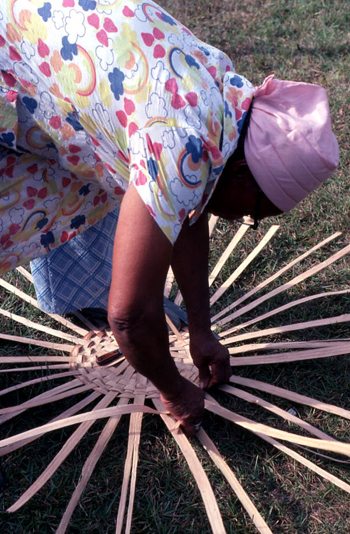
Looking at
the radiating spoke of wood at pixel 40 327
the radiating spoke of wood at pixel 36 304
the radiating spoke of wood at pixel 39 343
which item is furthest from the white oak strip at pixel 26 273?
the radiating spoke of wood at pixel 39 343

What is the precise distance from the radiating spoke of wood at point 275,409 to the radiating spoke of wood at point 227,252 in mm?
466

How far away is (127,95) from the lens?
1.06m

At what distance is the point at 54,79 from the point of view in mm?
1141

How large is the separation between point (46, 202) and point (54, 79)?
Answer: 42 cm

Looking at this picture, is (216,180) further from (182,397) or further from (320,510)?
(320,510)

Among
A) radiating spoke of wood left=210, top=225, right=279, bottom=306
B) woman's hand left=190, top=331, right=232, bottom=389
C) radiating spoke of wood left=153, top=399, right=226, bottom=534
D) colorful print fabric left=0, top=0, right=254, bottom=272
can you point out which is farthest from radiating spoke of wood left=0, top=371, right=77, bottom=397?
colorful print fabric left=0, top=0, right=254, bottom=272

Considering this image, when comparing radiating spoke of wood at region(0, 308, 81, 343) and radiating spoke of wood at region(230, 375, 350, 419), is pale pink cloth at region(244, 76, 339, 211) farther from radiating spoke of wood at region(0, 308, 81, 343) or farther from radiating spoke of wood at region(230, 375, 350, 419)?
radiating spoke of wood at region(0, 308, 81, 343)

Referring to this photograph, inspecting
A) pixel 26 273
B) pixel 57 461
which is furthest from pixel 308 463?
pixel 26 273

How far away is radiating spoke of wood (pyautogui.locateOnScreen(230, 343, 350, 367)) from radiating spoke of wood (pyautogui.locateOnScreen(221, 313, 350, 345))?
0.08m

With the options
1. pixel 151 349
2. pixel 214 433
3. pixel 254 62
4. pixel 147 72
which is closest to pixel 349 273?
pixel 214 433

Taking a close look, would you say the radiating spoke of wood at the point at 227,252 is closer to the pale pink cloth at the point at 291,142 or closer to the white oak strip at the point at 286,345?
the white oak strip at the point at 286,345

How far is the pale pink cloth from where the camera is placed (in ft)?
3.64

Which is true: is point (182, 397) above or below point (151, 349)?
below

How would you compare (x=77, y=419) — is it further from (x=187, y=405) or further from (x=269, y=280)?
(x=269, y=280)
